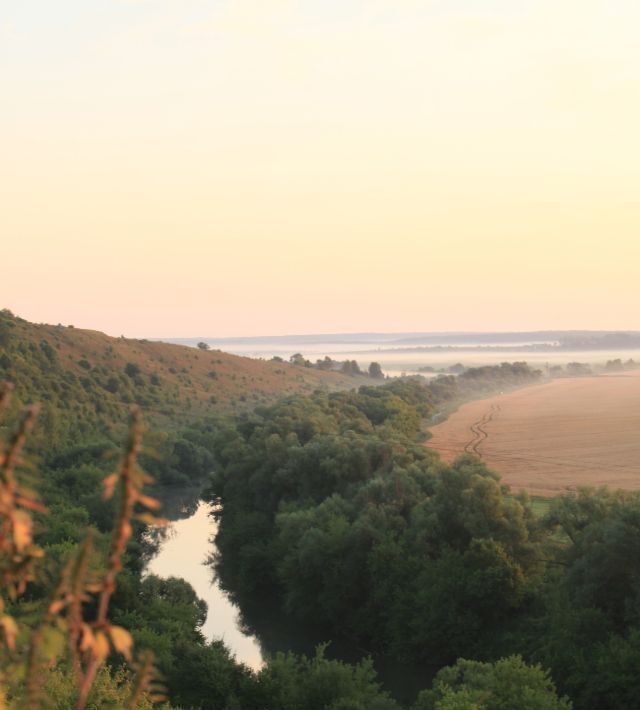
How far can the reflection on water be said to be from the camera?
34850 mm

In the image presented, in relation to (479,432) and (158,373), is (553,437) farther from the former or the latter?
(158,373)

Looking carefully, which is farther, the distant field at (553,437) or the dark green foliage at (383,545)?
the distant field at (553,437)

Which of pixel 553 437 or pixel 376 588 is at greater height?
pixel 553 437

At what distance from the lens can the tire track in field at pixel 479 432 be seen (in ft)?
239

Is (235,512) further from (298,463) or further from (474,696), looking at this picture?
(474,696)

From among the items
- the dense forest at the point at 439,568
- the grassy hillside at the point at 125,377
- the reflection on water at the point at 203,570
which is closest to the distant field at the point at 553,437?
the dense forest at the point at 439,568

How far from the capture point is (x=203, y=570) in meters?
45.5

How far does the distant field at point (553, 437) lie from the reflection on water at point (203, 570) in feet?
62.5

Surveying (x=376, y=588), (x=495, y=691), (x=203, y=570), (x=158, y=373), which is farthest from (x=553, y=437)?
(x=495, y=691)

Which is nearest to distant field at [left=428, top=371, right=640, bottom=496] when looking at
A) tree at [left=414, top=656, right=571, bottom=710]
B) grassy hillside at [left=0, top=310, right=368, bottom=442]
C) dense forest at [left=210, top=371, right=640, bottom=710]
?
dense forest at [left=210, top=371, right=640, bottom=710]

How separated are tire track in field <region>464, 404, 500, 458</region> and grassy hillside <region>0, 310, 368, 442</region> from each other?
32.3m

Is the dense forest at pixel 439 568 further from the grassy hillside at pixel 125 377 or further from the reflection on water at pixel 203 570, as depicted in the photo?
the grassy hillside at pixel 125 377

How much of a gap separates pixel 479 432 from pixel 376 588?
53083mm

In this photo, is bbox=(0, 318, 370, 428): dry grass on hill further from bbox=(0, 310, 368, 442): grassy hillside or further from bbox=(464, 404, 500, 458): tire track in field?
bbox=(464, 404, 500, 458): tire track in field
